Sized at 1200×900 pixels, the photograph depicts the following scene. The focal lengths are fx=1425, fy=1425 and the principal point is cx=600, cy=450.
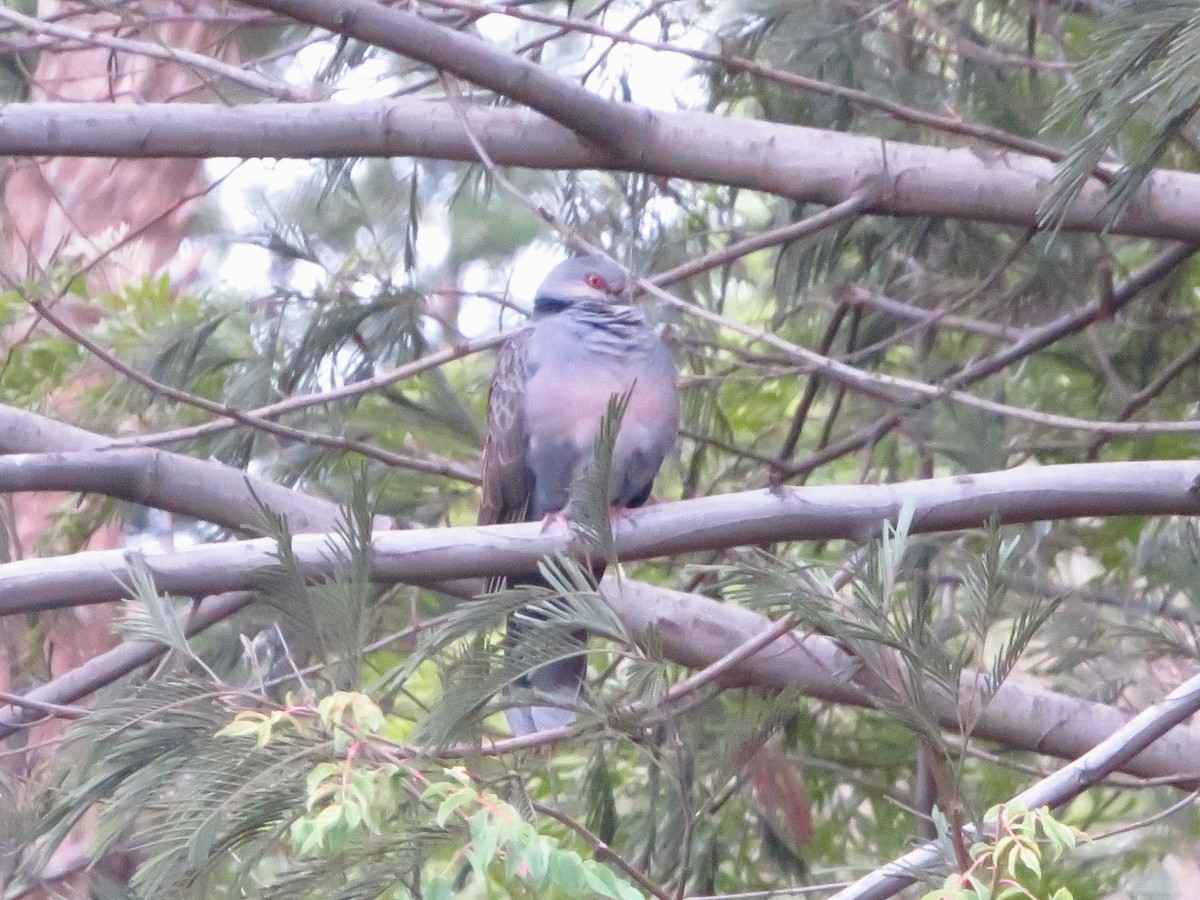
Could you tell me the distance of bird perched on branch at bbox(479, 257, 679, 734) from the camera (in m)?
3.33

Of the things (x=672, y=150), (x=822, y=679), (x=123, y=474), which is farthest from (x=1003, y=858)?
(x=672, y=150)

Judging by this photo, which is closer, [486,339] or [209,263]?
[486,339]

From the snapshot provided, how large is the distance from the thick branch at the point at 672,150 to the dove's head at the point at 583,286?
1.62ft

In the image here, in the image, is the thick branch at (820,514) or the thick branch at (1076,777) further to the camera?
the thick branch at (820,514)

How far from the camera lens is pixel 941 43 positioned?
12.9 ft

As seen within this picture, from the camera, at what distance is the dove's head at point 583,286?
3.57 m

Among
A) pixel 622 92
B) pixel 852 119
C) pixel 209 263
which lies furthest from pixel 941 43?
pixel 209 263

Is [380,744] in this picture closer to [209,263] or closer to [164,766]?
[164,766]

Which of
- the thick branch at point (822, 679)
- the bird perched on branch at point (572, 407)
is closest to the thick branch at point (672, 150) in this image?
the bird perched on branch at point (572, 407)

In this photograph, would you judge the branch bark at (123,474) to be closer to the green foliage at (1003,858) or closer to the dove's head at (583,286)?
the dove's head at (583,286)

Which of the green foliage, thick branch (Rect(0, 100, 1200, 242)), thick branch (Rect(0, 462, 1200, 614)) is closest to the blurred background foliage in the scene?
thick branch (Rect(0, 100, 1200, 242))

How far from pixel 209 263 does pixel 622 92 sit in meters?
3.04

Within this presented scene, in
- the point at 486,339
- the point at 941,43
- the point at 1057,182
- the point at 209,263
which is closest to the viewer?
the point at 1057,182

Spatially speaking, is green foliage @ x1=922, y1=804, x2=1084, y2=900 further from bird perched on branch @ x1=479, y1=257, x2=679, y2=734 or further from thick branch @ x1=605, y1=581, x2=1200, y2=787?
bird perched on branch @ x1=479, y1=257, x2=679, y2=734
